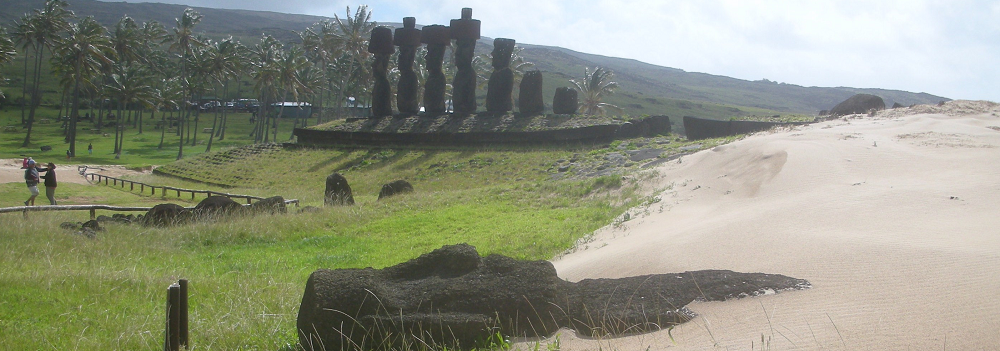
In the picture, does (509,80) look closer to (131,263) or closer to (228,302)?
(131,263)

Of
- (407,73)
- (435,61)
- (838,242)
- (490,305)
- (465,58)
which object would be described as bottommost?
(490,305)

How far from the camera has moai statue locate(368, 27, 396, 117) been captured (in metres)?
41.3

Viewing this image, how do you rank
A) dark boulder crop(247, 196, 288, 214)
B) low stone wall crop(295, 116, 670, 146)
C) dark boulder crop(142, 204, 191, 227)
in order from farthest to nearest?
1. low stone wall crop(295, 116, 670, 146)
2. dark boulder crop(247, 196, 288, 214)
3. dark boulder crop(142, 204, 191, 227)

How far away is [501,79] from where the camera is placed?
125 feet

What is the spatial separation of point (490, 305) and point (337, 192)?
1621 centimetres

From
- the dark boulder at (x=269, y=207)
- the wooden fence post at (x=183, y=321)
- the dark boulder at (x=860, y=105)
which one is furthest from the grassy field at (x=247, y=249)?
the dark boulder at (x=860, y=105)

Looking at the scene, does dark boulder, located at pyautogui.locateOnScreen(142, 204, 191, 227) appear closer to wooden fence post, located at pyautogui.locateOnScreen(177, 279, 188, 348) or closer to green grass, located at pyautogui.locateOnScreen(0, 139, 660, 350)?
green grass, located at pyautogui.locateOnScreen(0, 139, 660, 350)

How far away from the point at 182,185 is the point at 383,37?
13797 mm

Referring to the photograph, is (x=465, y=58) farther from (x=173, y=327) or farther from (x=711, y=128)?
(x=173, y=327)

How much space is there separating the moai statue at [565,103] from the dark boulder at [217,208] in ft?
77.6

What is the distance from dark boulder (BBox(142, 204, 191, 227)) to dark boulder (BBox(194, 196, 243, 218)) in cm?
30

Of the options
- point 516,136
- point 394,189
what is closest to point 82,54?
point 516,136

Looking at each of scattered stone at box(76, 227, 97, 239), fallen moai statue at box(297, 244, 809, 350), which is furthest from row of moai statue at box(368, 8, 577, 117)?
fallen moai statue at box(297, 244, 809, 350)

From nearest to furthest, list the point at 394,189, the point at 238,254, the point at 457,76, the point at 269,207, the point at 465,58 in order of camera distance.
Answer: the point at 238,254 < the point at 269,207 < the point at 394,189 < the point at 465,58 < the point at 457,76
